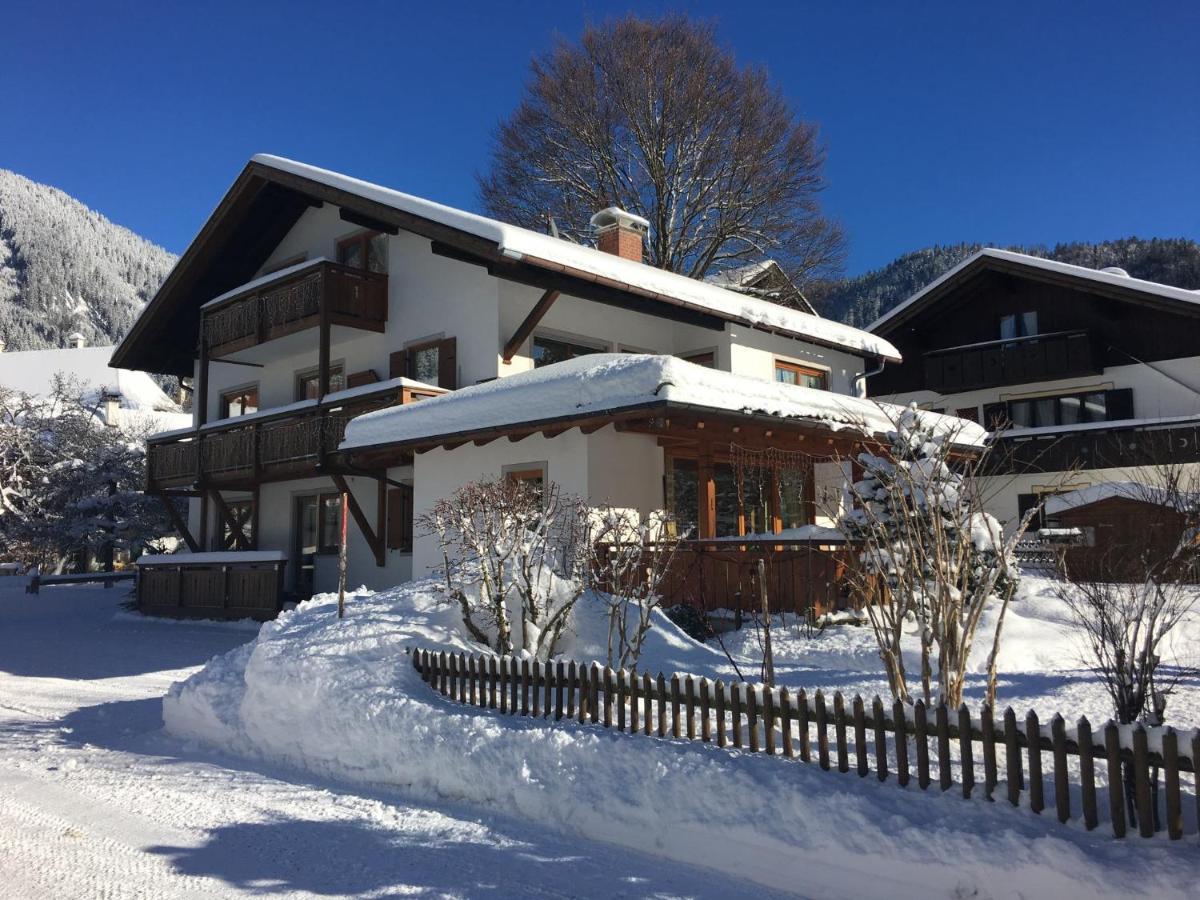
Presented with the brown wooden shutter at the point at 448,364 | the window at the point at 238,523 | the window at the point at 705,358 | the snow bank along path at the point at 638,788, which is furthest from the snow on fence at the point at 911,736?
the window at the point at 238,523

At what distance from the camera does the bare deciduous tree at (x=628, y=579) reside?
870 cm

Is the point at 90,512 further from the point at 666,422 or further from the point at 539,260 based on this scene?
the point at 666,422

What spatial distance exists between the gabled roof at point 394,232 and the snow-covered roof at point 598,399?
2.65 metres

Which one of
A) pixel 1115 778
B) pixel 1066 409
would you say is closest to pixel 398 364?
pixel 1115 778

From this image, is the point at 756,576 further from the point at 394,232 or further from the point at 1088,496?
the point at 1088,496

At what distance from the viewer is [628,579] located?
11.1 metres

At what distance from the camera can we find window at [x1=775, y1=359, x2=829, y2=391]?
2112 cm

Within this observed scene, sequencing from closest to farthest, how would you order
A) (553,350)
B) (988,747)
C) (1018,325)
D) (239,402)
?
(988,747) → (553,350) → (239,402) → (1018,325)

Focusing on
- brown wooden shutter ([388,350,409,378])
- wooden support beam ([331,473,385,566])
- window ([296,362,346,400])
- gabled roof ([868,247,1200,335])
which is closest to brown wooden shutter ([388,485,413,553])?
wooden support beam ([331,473,385,566])

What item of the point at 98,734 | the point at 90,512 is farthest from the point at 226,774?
the point at 90,512

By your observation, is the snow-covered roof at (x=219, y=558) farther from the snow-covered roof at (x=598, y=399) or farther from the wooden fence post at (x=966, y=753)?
the wooden fence post at (x=966, y=753)

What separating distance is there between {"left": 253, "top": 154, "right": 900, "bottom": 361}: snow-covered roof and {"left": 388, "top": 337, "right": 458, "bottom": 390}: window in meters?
2.54

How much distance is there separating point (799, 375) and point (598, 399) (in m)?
9.72

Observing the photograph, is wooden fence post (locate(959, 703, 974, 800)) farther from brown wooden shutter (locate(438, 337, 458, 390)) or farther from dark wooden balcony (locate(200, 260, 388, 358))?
dark wooden balcony (locate(200, 260, 388, 358))
